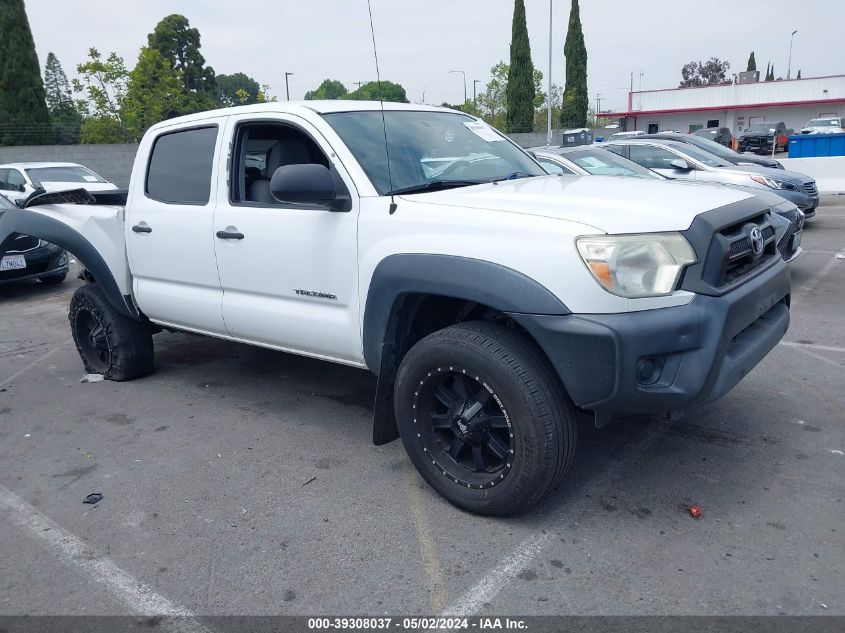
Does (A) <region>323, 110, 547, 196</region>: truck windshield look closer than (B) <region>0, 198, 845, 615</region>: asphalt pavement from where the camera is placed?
No

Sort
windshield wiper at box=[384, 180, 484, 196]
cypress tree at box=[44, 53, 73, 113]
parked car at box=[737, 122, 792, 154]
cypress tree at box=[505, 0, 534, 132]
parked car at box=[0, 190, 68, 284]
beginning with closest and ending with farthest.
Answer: windshield wiper at box=[384, 180, 484, 196], parked car at box=[0, 190, 68, 284], parked car at box=[737, 122, 792, 154], cypress tree at box=[505, 0, 534, 132], cypress tree at box=[44, 53, 73, 113]

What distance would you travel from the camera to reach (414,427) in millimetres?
3449

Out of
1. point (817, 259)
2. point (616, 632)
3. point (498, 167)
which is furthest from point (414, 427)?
A: point (817, 259)

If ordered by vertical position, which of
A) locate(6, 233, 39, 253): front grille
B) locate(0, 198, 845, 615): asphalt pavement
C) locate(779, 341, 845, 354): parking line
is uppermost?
locate(6, 233, 39, 253): front grille

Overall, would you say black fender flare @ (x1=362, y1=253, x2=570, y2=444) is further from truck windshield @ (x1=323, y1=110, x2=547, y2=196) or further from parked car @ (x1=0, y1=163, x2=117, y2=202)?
parked car @ (x1=0, y1=163, x2=117, y2=202)

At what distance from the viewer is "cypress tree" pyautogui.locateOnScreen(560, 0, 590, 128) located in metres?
44.3

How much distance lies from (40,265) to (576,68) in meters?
40.5

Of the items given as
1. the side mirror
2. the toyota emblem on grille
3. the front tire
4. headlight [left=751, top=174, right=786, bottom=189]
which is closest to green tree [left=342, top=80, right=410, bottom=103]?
the side mirror

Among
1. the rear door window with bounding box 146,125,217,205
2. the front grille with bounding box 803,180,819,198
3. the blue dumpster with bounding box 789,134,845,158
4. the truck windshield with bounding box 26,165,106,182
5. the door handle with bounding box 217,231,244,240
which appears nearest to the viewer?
the door handle with bounding box 217,231,244,240

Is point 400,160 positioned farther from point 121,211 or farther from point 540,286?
point 121,211

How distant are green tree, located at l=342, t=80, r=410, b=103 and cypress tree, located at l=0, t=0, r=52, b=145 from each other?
917 inches

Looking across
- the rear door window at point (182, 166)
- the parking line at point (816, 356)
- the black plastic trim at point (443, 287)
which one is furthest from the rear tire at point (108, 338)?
the parking line at point (816, 356)

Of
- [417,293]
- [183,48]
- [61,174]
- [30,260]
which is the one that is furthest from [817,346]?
[183,48]

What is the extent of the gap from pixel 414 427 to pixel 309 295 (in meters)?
0.95
